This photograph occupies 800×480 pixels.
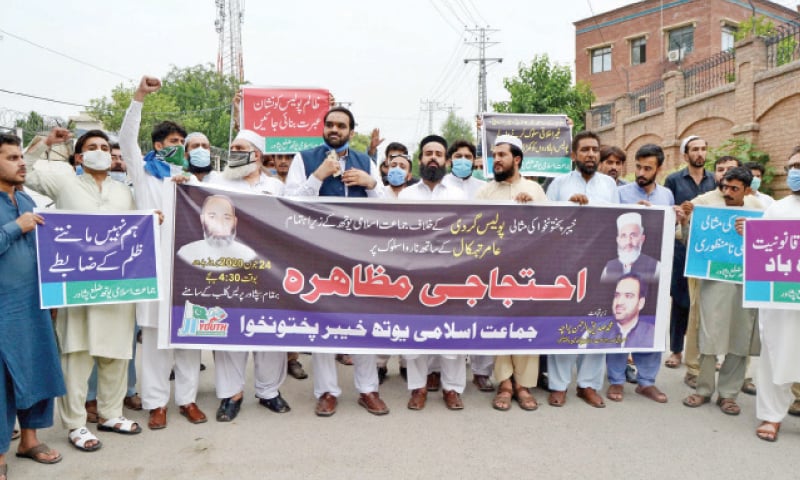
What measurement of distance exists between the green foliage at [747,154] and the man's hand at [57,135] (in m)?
12.6

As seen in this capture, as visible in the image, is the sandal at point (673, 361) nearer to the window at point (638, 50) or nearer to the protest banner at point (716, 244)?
the protest banner at point (716, 244)

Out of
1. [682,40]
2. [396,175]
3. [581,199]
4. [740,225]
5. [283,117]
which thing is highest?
[682,40]

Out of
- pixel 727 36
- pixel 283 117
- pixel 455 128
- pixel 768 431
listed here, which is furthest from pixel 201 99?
pixel 768 431

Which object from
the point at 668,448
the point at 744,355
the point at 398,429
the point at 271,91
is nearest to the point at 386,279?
the point at 398,429

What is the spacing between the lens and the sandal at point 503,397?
A: 4.17 m

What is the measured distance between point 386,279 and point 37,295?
2120mm

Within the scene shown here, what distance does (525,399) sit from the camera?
4.23 metres

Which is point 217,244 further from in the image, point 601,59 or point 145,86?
point 601,59

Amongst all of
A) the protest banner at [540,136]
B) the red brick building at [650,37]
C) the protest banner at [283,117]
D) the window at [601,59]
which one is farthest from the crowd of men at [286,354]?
the window at [601,59]

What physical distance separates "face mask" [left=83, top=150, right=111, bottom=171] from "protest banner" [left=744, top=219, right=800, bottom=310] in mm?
4215

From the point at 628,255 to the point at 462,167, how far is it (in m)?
1.62

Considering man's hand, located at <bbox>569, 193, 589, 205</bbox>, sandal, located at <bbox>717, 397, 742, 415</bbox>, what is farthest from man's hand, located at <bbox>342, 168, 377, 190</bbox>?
sandal, located at <bbox>717, 397, 742, 415</bbox>

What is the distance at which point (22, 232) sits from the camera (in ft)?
10.4

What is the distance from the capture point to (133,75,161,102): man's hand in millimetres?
3734
